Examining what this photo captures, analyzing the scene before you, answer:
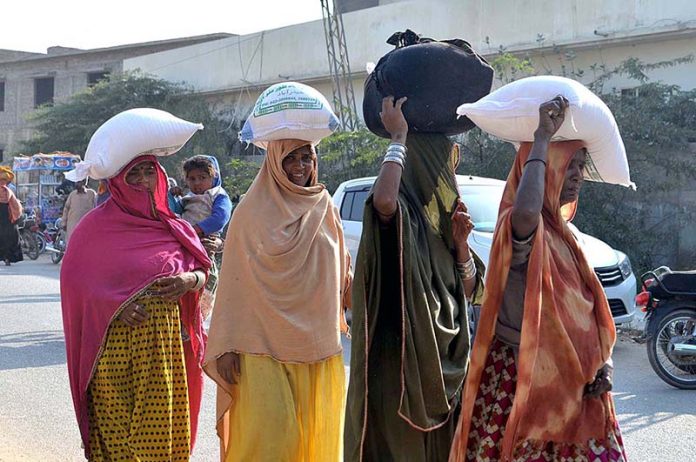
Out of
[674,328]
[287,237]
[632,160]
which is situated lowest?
[674,328]

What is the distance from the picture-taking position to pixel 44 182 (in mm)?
26953

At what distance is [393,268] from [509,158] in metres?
12.7

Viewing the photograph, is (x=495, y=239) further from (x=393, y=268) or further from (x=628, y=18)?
(x=628, y=18)

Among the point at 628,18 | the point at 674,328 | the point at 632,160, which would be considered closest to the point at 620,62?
the point at 628,18

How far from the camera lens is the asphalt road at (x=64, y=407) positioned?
20.1 feet

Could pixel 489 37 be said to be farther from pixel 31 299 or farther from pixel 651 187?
pixel 31 299

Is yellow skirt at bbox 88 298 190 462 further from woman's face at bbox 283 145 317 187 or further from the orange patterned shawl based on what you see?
the orange patterned shawl

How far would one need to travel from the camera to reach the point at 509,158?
16.0 metres

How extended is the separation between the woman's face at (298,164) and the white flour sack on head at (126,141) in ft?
1.64

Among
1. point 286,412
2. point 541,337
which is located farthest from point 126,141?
point 541,337

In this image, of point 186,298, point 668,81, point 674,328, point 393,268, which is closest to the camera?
point 393,268

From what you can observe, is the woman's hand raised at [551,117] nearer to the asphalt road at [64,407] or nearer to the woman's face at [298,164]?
the woman's face at [298,164]

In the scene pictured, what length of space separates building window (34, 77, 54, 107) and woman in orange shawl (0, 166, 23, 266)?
28747 millimetres

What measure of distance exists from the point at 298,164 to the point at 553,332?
1.62 metres
